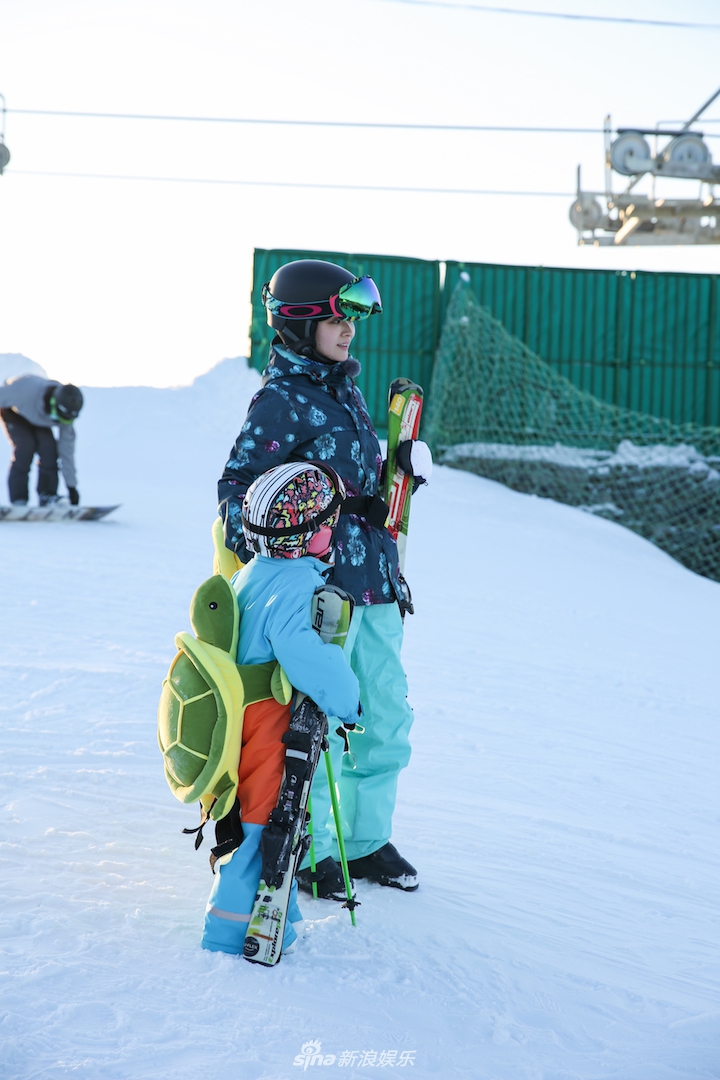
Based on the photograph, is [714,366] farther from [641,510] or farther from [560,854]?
[560,854]

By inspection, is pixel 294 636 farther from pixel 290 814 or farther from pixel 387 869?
pixel 387 869

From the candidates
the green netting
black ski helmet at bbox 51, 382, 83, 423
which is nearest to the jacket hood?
black ski helmet at bbox 51, 382, 83, 423

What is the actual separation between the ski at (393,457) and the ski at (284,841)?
0.76 m

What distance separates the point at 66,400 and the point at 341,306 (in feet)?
22.6

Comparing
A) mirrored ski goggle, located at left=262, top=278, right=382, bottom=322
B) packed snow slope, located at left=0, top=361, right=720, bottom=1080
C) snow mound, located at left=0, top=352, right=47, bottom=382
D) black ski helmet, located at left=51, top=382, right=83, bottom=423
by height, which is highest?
snow mound, located at left=0, top=352, right=47, bottom=382

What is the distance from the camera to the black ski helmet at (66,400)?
9.02m

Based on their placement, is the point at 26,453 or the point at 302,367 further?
the point at 26,453

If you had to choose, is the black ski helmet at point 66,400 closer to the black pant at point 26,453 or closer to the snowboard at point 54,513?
the black pant at point 26,453

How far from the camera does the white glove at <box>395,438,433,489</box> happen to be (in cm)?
296

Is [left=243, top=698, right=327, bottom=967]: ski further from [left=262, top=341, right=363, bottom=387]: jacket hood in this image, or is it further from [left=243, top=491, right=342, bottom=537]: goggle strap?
[left=262, top=341, right=363, bottom=387]: jacket hood

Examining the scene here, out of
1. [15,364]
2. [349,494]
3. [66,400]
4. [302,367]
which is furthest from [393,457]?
[15,364]

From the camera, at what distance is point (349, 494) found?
2.75 m

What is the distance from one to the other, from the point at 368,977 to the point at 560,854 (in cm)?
118

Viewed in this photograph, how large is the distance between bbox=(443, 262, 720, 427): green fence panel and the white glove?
14081mm
